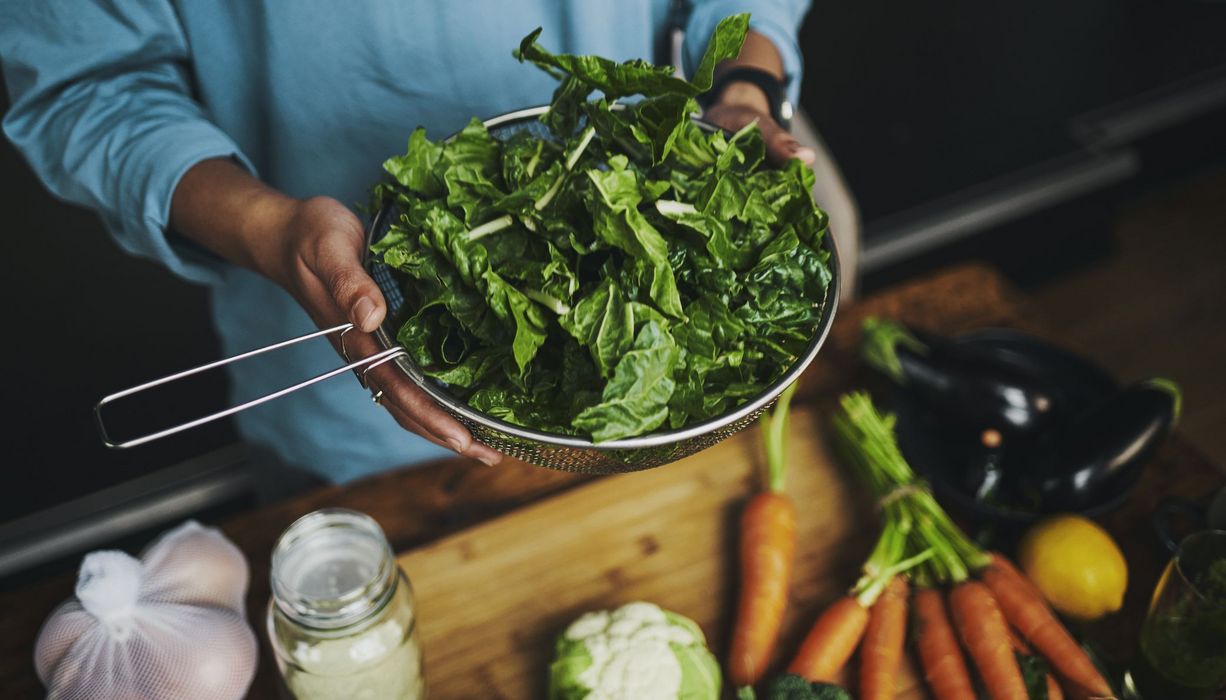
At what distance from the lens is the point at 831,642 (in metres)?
1.16

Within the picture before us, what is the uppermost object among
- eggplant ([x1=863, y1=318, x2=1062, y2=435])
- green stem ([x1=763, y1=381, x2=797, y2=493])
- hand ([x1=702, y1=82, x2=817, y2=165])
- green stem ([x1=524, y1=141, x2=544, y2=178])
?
green stem ([x1=524, y1=141, x2=544, y2=178])

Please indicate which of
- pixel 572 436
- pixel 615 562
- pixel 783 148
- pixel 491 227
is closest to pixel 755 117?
pixel 783 148

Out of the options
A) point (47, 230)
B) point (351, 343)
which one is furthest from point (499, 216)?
point (47, 230)

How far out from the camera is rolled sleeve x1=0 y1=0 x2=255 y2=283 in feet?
3.54

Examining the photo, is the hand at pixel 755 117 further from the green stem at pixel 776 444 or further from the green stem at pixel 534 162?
the green stem at pixel 776 444

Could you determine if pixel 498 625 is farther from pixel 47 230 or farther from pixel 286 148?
pixel 47 230

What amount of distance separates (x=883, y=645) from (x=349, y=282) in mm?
770

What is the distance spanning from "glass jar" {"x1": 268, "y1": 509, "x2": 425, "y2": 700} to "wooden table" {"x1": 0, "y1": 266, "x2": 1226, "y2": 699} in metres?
0.17

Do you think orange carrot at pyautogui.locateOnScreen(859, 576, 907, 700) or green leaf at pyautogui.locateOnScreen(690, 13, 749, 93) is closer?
green leaf at pyautogui.locateOnScreen(690, 13, 749, 93)

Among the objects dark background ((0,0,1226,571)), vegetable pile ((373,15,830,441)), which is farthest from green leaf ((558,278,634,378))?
dark background ((0,0,1226,571))

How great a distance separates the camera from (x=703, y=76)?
2.78ft

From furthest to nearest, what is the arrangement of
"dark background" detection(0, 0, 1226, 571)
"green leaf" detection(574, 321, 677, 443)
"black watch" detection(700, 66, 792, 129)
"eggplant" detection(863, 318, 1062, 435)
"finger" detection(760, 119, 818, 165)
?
"dark background" detection(0, 0, 1226, 571) < "eggplant" detection(863, 318, 1062, 435) < "black watch" detection(700, 66, 792, 129) < "finger" detection(760, 119, 818, 165) < "green leaf" detection(574, 321, 677, 443)

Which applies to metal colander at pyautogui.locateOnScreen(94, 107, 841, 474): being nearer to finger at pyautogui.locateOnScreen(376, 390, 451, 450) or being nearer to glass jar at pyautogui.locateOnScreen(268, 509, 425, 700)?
finger at pyautogui.locateOnScreen(376, 390, 451, 450)

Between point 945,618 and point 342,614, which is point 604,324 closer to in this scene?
point 342,614
